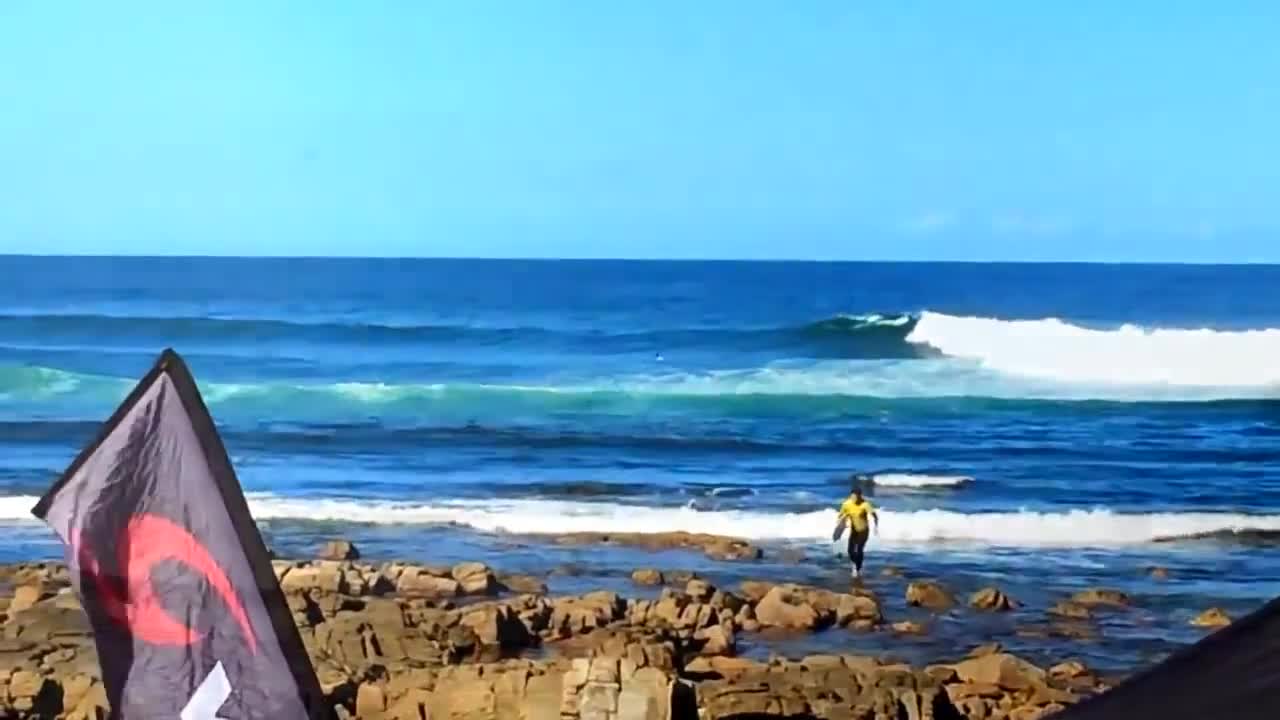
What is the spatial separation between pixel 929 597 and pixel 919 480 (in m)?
7.64

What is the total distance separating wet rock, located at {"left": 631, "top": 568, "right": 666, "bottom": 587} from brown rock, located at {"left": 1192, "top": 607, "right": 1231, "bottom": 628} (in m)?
4.16

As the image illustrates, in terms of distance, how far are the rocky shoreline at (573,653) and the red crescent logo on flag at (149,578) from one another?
3.57 metres

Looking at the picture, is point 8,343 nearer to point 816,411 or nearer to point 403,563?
point 816,411

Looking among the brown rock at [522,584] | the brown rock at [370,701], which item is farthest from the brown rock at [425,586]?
the brown rock at [370,701]

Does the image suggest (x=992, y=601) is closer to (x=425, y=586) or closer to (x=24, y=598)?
(x=425, y=586)

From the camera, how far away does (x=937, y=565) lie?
15414mm

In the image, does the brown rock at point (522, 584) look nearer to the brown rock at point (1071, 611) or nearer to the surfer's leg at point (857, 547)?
the surfer's leg at point (857, 547)

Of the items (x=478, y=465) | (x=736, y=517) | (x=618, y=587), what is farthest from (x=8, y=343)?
(x=618, y=587)

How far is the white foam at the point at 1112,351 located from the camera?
31344mm

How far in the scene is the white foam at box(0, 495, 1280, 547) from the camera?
17.2 meters

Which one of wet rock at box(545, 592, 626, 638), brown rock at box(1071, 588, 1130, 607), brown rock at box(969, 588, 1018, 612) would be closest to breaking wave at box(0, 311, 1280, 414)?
brown rock at box(1071, 588, 1130, 607)

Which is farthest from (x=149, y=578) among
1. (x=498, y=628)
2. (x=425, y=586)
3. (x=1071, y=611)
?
(x=1071, y=611)

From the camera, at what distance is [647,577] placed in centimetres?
1404

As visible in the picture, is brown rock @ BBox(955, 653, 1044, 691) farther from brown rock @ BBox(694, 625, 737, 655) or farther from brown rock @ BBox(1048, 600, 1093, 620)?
brown rock @ BBox(1048, 600, 1093, 620)
